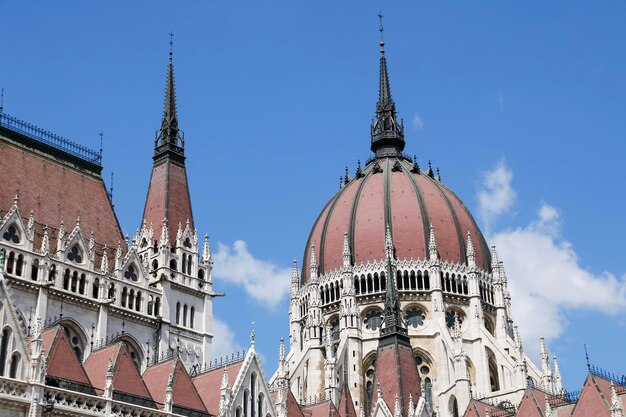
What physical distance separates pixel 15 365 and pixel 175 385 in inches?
342

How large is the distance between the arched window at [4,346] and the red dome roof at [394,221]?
49242mm

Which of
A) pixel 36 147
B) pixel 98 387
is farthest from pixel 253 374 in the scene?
pixel 36 147

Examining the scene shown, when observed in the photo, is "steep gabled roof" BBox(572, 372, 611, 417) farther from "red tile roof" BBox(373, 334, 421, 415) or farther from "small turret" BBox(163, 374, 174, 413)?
"small turret" BBox(163, 374, 174, 413)

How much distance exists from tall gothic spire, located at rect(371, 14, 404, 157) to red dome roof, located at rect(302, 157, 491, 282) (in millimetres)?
4575

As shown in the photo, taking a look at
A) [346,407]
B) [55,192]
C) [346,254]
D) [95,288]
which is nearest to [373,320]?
[346,254]

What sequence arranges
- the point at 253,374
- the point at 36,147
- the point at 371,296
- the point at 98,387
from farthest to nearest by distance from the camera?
the point at 371,296
the point at 36,147
the point at 253,374
the point at 98,387

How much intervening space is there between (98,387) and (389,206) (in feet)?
156

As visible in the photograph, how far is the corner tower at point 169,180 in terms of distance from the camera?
5522 cm

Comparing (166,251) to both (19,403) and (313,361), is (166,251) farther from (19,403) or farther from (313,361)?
(313,361)

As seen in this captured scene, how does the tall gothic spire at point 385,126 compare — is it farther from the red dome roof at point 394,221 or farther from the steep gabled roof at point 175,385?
the steep gabled roof at point 175,385

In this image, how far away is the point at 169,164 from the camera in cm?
5719

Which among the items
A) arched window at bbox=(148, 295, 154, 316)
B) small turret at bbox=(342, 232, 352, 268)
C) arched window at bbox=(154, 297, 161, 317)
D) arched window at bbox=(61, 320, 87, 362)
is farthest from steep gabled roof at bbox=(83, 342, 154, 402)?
small turret at bbox=(342, 232, 352, 268)

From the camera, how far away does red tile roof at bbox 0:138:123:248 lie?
47.8 m

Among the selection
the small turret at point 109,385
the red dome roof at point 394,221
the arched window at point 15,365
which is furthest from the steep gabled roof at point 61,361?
the red dome roof at point 394,221
